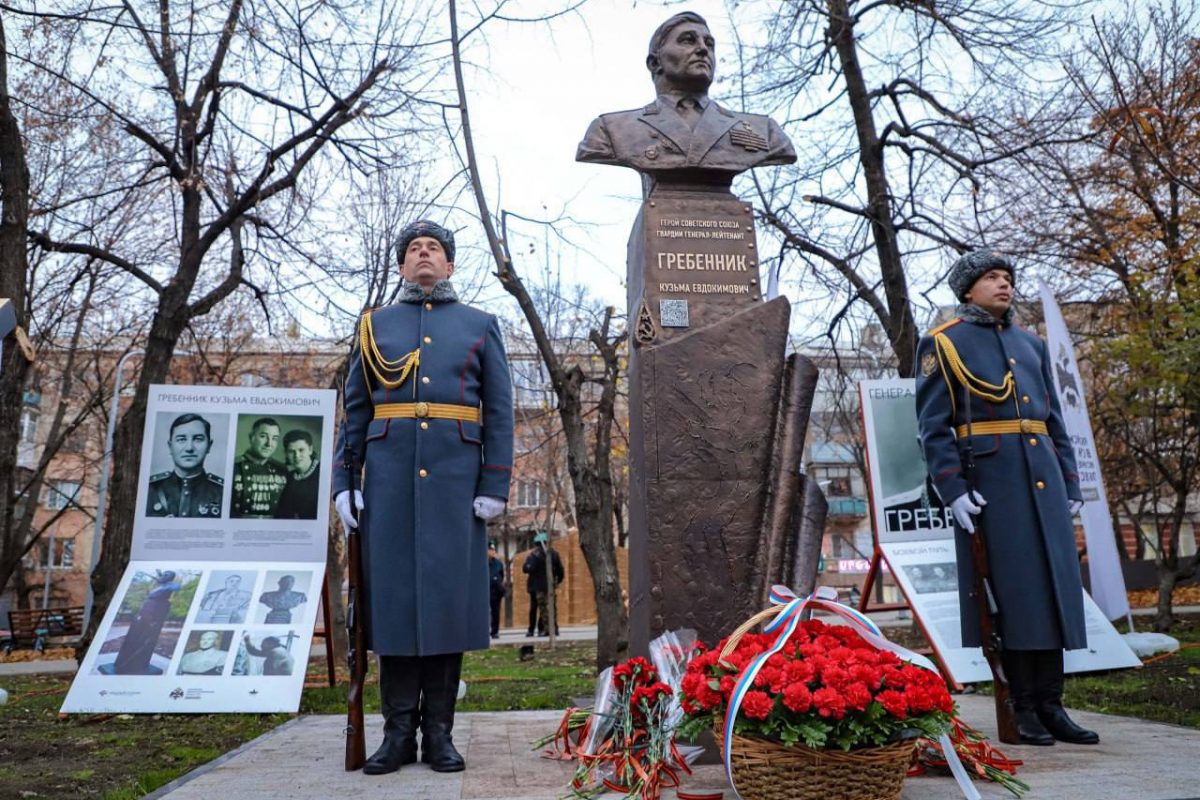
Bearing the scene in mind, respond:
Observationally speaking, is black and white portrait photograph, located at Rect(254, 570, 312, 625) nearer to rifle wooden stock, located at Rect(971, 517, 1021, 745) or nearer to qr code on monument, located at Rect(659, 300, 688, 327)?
qr code on monument, located at Rect(659, 300, 688, 327)

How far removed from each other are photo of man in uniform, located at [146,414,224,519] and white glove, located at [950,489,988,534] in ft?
15.7

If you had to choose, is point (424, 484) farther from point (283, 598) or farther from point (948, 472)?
point (283, 598)

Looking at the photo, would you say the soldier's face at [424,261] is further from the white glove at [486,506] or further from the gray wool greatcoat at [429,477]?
the white glove at [486,506]

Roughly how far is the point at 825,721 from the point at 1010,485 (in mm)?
2016

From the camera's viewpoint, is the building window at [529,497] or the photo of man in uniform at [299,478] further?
the building window at [529,497]

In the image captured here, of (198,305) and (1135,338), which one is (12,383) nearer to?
(198,305)

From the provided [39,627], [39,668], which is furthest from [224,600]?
[39,627]

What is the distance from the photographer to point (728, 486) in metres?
4.18

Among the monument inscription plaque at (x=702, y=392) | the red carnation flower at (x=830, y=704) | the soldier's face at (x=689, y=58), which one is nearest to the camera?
the red carnation flower at (x=830, y=704)

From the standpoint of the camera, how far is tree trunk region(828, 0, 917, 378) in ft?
32.5

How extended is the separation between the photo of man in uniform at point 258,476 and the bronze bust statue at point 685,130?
3.42 m

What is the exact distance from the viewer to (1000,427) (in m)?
4.40

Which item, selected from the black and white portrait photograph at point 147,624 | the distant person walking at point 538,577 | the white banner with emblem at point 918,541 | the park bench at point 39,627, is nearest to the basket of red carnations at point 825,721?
the white banner with emblem at point 918,541

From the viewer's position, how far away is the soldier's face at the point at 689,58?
4.88 m
